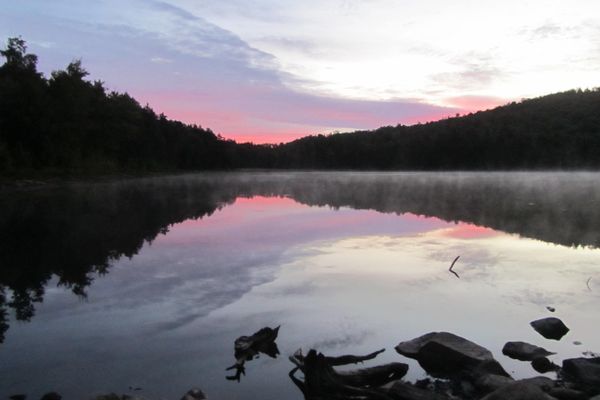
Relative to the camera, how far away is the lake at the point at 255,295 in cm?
744

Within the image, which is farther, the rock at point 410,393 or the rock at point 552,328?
the rock at point 552,328

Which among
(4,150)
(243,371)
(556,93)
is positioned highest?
(556,93)

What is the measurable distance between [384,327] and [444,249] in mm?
8603

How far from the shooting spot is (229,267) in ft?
46.9

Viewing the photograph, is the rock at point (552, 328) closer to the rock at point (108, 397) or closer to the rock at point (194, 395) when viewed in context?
the rock at point (194, 395)

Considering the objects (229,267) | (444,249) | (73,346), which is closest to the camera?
(73,346)

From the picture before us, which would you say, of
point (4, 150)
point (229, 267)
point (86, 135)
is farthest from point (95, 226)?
point (86, 135)

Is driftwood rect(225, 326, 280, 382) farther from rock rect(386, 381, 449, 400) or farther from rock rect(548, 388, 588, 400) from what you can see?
rock rect(548, 388, 588, 400)

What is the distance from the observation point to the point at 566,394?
5.95 metres

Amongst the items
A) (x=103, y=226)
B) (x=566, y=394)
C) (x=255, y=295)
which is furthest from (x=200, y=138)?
(x=566, y=394)

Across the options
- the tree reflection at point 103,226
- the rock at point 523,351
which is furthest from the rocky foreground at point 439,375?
the tree reflection at point 103,226

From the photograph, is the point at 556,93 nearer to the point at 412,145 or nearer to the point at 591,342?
the point at 412,145

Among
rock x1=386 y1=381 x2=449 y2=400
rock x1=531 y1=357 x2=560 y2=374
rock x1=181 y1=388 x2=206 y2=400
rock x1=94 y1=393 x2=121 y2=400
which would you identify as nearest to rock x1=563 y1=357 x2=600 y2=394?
rock x1=531 y1=357 x2=560 y2=374

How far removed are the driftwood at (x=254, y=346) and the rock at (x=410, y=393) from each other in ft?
7.45
